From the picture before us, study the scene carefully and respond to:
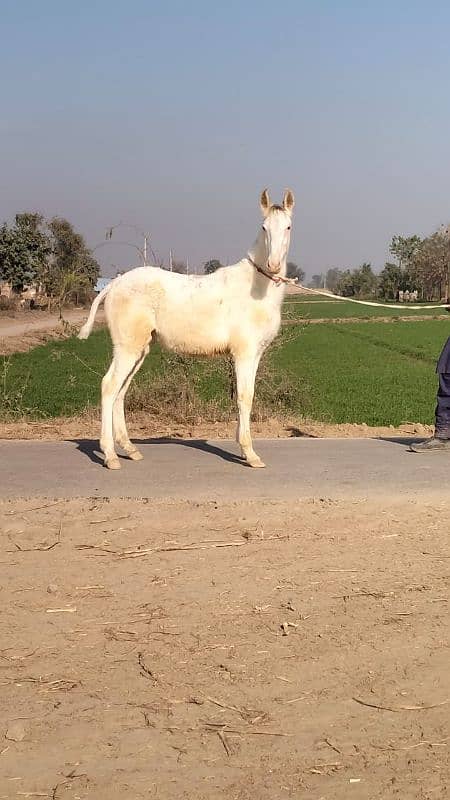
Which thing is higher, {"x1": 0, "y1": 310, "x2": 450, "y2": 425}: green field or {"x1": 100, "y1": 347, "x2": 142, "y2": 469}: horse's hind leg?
{"x1": 100, "y1": 347, "x2": 142, "y2": 469}: horse's hind leg

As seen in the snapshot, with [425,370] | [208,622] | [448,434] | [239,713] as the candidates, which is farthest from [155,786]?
[425,370]

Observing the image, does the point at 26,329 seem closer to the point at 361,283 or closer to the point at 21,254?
the point at 21,254

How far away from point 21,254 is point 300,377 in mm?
44823

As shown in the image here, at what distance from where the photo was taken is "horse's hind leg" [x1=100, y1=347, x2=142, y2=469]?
8.90 metres

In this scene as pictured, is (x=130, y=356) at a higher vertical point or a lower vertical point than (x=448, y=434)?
higher

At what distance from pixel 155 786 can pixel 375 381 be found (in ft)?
82.7

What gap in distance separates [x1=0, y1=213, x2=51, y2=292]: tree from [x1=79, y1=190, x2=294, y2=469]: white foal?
5602 cm

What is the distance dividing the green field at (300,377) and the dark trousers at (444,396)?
5.32m

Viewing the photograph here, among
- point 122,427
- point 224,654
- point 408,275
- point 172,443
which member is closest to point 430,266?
point 408,275

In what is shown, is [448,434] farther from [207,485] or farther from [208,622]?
[208,622]

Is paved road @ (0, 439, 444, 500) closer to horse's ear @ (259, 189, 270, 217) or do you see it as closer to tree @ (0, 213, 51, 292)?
horse's ear @ (259, 189, 270, 217)

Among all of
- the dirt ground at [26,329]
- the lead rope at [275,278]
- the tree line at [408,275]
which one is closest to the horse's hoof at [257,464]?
the lead rope at [275,278]

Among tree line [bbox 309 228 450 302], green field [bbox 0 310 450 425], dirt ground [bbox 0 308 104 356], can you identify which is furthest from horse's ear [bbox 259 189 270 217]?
tree line [bbox 309 228 450 302]

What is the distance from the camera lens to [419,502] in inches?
302
